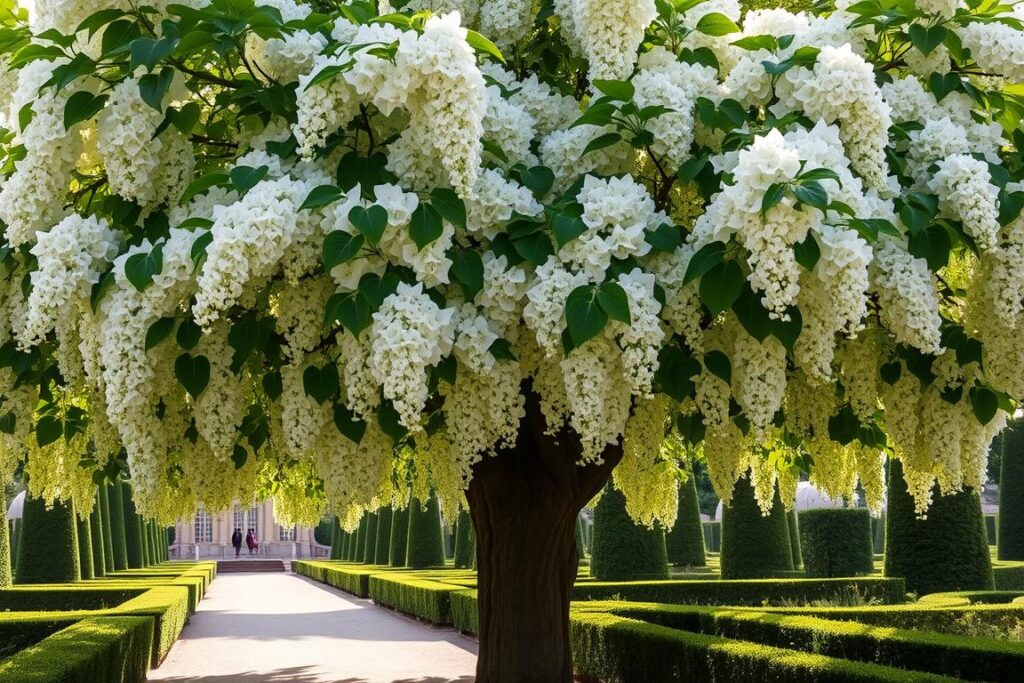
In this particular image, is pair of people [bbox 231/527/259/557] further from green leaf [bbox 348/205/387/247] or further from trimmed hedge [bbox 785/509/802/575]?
green leaf [bbox 348/205/387/247]

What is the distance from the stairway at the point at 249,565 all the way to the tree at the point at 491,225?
160 feet

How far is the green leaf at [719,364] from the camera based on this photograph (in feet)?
15.0

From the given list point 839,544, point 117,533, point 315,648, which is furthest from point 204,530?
point 315,648

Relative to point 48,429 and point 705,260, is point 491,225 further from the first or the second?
point 48,429

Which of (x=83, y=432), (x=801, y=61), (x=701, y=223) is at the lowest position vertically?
(x=83, y=432)

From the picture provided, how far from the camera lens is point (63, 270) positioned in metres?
4.33

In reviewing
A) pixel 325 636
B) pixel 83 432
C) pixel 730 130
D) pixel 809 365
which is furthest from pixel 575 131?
pixel 325 636

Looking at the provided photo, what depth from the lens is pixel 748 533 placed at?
19484 millimetres

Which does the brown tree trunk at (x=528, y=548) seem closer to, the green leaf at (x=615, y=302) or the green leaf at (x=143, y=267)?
the green leaf at (x=615, y=302)

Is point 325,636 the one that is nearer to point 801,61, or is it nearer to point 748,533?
point 748,533

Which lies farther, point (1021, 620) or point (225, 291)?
point (1021, 620)

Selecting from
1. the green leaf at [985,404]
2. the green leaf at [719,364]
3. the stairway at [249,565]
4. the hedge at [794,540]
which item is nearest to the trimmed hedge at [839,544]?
the hedge at [794,540]

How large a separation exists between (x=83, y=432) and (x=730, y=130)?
4.20 m

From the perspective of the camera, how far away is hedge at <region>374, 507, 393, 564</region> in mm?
34719
